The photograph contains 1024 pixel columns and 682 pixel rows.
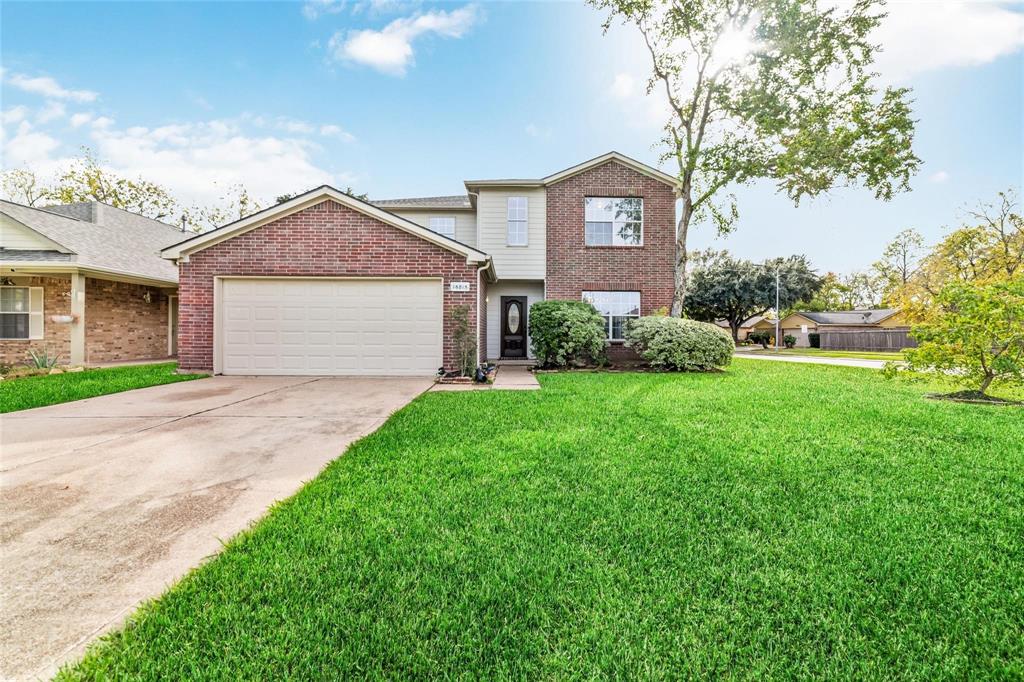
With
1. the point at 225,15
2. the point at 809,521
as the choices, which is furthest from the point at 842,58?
the point at 225,15

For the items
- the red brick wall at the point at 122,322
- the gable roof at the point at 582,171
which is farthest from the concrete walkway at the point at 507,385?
the red brick wall at the point at 122,322

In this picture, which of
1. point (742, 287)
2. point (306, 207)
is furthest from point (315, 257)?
point (742, 287)

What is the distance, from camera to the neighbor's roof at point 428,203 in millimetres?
14865

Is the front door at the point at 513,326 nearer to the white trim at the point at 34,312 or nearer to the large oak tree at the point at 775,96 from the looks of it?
the large oak tree at the point at 775,96

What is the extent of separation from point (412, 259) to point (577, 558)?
841cm

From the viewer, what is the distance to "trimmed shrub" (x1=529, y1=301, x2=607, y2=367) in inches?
430

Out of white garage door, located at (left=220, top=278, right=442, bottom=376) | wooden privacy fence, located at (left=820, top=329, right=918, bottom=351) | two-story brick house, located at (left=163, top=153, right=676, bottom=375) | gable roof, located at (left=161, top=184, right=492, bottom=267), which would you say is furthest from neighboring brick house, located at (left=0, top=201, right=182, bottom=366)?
wooden privacy fence, located at (left=820, top=329, right=918, bottom=351)

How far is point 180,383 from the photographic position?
27.3 feet

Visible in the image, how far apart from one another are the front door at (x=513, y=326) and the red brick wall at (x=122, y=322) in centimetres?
1147

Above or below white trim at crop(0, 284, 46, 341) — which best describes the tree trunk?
above

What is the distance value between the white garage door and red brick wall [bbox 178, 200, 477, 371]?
0.30m

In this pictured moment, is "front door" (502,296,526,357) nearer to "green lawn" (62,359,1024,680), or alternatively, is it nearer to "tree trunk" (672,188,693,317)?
"tree trunk" (672,188,693,317)

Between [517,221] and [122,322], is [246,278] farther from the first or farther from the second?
[517,221]

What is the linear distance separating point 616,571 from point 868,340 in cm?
3706
